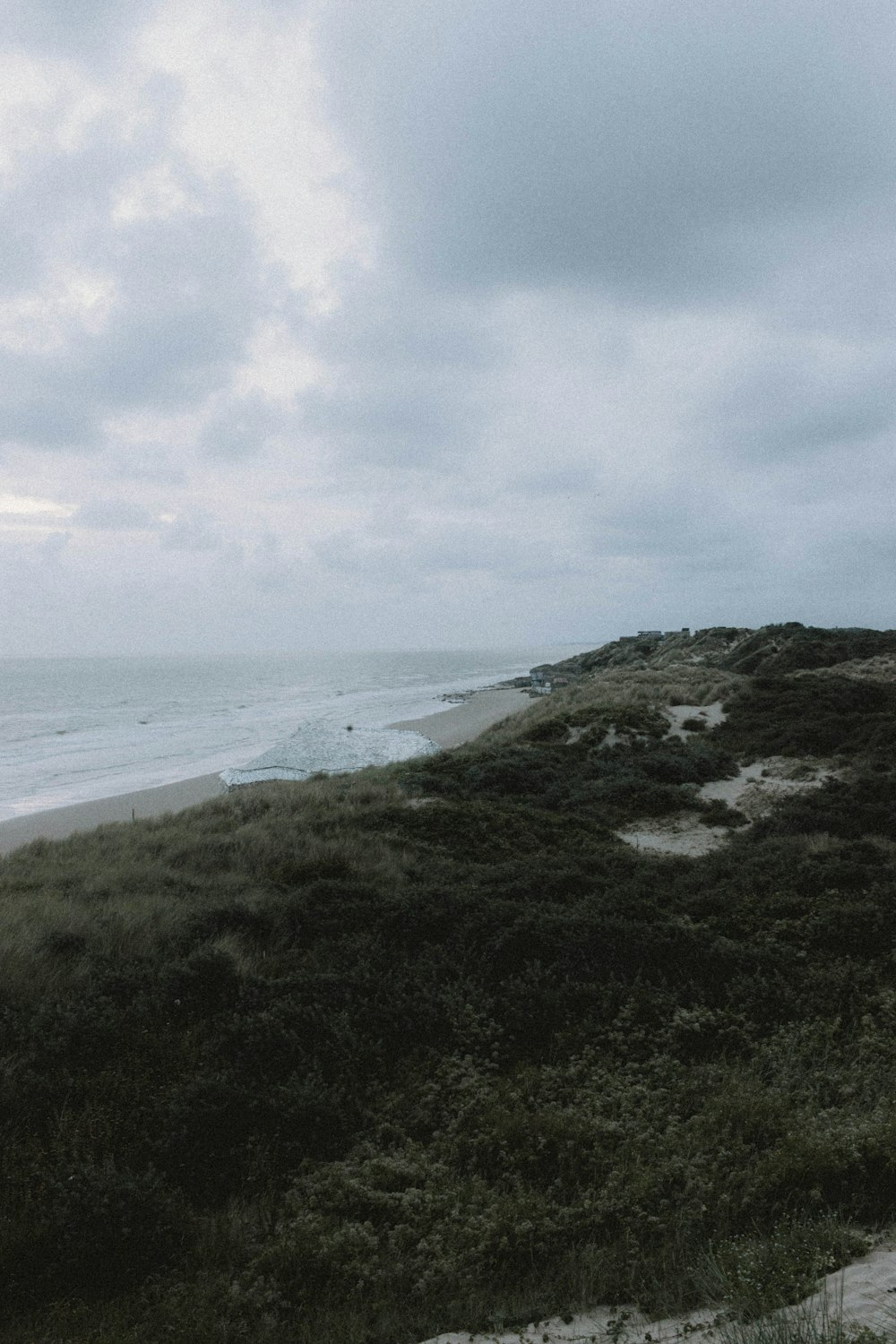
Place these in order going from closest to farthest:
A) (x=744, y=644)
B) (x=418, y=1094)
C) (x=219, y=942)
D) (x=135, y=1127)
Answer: (x=135, y=1127) → (x=418, y=1094) → (x=219, y=942) → (x=744, y=644)

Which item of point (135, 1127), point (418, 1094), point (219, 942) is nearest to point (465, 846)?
point (219, 942)

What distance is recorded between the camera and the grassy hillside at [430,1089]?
403cm

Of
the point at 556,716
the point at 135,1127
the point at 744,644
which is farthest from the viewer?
the point at 744,644

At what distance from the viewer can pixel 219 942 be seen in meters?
8.59

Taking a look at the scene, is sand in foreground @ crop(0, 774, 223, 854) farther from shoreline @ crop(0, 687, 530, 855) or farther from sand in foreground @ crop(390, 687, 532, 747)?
sand in foreground @ crop(390, 687, 532, 747)

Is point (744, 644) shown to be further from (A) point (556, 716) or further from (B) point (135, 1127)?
(B) point (135, 1127)

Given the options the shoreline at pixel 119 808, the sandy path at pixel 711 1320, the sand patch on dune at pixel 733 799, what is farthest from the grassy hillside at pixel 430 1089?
the shoreline at pixel 119 808

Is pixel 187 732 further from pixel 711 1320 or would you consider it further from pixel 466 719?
pixel 711 1320

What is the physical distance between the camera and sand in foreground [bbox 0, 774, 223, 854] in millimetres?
22797

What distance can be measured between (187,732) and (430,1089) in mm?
46043

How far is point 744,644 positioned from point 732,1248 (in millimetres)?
53791

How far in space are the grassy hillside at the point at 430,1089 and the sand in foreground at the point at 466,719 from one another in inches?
923

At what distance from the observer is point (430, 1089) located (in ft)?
19.3

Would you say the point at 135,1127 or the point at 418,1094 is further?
the point at 418,1094
